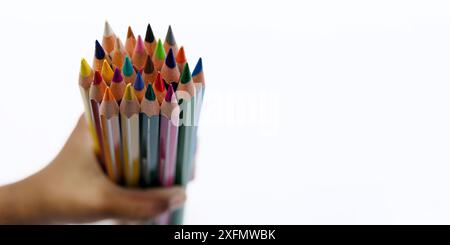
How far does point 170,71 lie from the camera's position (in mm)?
438

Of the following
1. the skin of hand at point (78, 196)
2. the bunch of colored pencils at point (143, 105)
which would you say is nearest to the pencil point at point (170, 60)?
the bunch of colored pencils at point (143, 105)

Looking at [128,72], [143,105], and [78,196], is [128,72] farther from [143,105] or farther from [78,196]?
[78,196]

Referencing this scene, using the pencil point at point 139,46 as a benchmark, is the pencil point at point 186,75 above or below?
below

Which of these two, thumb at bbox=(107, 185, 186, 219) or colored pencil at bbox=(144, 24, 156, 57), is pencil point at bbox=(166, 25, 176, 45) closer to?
colored pencil at bbox=(144, 24, 156, 57)

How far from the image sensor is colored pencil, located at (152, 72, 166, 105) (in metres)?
0.42

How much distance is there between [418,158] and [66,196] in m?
0.47

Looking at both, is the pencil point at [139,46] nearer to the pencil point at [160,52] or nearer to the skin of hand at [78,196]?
the pencil point at [160,52]

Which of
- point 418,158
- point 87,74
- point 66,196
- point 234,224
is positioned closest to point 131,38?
point 87,74

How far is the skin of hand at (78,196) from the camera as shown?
0.50 metres

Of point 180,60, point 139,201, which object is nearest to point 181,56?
point 180,60

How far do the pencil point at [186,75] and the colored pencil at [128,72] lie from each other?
0.15ft

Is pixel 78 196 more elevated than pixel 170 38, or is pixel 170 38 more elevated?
pixel 170 38

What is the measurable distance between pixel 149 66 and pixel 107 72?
35 mm

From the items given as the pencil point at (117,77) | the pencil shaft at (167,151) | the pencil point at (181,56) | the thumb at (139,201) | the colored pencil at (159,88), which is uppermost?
the pencil point at (181,56)
